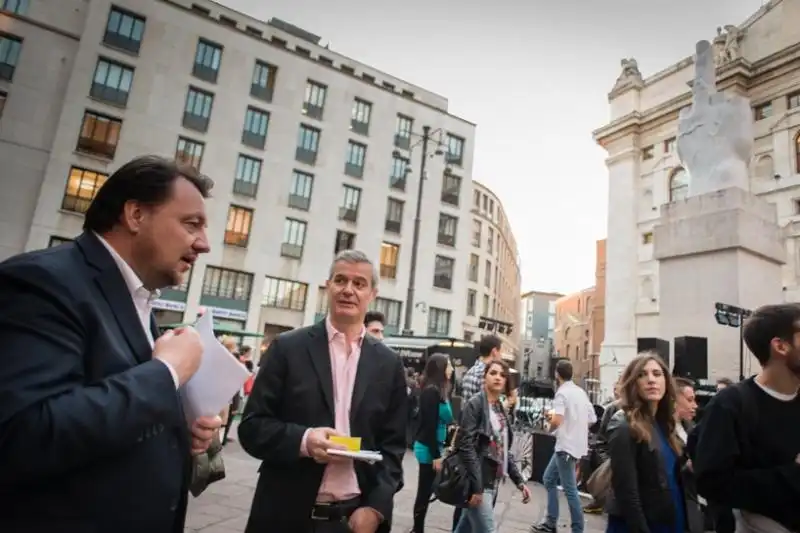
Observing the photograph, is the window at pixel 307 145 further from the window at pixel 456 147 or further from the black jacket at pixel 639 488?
the black jacket at pixel 639 488

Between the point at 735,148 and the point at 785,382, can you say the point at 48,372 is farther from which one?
the point at 735,148

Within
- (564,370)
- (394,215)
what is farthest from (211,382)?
(394,215)

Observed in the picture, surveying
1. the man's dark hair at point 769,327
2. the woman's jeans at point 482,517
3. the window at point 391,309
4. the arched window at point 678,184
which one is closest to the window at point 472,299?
the window at point 391,309

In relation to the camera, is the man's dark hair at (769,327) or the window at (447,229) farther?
the window at (447,229)

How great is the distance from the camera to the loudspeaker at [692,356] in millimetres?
7595

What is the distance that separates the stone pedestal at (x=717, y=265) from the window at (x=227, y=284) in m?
22.0

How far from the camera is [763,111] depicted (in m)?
29.0

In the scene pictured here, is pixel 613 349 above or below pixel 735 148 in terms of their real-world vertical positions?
below

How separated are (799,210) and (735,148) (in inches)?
880

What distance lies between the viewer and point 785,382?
224 cm

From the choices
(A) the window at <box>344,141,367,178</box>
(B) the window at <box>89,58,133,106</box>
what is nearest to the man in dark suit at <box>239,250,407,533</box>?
(B) the window at <box>89,58,133,106</box>

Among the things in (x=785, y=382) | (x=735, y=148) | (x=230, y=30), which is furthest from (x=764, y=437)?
(x=230, y=30)

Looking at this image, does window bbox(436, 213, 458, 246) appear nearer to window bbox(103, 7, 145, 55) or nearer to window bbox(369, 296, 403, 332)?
window bbox(369, 296, 403, 332)

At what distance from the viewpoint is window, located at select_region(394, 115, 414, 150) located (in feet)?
106
